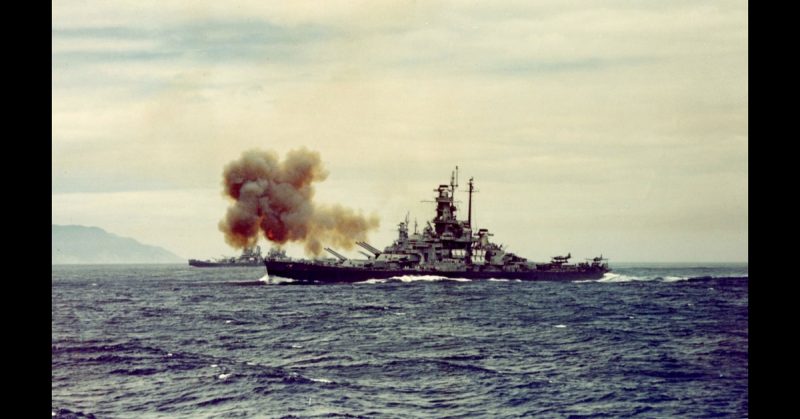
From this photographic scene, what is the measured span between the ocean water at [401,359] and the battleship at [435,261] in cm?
2537

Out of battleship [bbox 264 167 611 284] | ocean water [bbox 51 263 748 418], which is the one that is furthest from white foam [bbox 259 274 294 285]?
ocean water [bbox 51 263 748 418]

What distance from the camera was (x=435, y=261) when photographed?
326 ft

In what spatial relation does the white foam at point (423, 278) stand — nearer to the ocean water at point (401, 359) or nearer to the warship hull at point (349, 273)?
the warship hull at point (349, 273)

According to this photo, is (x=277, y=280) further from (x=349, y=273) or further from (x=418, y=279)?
(x=418, y=279)

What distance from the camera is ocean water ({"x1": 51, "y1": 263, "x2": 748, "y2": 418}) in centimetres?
2761

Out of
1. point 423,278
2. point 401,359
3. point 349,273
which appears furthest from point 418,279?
point 401,359

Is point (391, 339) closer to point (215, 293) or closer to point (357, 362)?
point (357, 362)

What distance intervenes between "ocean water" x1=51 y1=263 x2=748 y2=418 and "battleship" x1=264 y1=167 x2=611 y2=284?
25.4m

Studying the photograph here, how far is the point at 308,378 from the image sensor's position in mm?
32031

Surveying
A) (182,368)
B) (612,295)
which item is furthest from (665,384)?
(612,295)

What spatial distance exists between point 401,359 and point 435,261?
2473 inches

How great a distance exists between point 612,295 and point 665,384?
53160 millimetres

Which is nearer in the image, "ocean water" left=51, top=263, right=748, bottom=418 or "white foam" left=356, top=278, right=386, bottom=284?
"ocean water" left=51, top=263, right=748, bottom=418

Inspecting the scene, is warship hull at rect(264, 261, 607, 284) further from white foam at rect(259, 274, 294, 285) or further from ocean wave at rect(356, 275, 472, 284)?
white foam at rect(259, 274, 294, 285)
